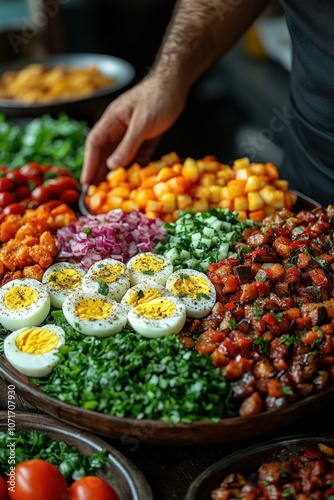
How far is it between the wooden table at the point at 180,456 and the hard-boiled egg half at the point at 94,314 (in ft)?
1.06

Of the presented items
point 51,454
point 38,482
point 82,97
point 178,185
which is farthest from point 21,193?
point 82,97

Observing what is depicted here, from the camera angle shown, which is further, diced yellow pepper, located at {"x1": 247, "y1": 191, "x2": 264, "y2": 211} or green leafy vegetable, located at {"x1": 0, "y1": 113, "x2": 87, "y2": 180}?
green leafy vegetable, located at {"x1": 0, "y1": 113, "x2": 87, "y2": 180}

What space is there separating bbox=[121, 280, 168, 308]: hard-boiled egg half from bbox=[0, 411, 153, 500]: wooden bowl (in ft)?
1.36

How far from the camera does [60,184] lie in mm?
2828

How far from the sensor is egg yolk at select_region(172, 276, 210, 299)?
1.89m

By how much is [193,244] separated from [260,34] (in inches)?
146

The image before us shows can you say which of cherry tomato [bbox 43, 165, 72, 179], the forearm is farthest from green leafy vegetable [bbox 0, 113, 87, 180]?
the forearm

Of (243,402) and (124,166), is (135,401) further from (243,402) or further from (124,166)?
(124,166)

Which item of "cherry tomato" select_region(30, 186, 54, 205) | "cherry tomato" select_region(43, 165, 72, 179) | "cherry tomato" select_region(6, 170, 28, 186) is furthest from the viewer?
"cherry tomato" select_region(43, 165, 72, 179)

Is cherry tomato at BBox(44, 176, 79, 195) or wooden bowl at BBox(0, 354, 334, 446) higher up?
wooden bowl at BBox(0, 354, 334, 446)

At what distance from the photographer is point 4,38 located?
6102 mm

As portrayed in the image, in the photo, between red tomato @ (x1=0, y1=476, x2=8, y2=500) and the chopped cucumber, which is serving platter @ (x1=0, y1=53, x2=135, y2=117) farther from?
red tomato @ (x1=0, y1=476, x2=8, y2=500)

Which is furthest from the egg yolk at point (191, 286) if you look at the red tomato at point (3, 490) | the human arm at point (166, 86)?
the human arm at point (166, 86)

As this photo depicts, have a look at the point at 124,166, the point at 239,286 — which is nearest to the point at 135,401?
the point at 239,286
